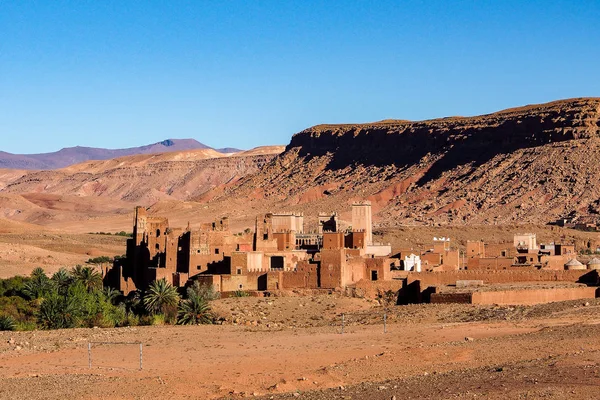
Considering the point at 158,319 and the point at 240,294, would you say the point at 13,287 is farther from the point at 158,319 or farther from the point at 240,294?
the point at 158,319

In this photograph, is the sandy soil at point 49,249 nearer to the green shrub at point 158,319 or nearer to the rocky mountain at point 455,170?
the rocky mountain at point 455,170

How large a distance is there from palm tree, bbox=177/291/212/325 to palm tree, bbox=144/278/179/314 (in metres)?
1.46

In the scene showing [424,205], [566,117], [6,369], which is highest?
[566,117]

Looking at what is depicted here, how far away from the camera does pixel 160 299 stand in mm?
45656

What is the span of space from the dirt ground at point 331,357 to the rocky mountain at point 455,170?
197 feet

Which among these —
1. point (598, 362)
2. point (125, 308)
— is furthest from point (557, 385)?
point (125, 308)

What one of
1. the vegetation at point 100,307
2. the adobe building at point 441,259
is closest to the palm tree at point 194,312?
the vegetation at point 100,307

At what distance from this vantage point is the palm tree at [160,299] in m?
45.4

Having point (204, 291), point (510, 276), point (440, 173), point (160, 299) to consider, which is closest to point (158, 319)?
point (160, 299)

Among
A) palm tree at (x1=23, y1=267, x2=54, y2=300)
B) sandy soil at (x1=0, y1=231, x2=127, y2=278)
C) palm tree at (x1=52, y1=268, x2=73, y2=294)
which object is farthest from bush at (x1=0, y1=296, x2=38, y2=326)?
sandy soil at (x1=0, y1=231, x2=127, y2=278)

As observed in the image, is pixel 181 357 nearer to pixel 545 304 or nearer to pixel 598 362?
pixel 598 362

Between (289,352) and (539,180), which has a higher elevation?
(539,180)

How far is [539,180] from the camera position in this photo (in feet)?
A: 352

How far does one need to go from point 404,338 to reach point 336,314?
29.9ft
